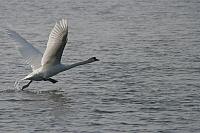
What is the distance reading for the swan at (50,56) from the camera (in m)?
14.5

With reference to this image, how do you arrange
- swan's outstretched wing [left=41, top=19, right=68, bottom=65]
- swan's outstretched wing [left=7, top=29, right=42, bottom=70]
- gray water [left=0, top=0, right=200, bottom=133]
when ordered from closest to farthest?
1. gray water [left=0, top=0, right=200, bottom=133]
2. swan's outstretched wing [left=41, top=19, right=68, bottom=65]
3. swan's outstretched wing [left=7, top=29, right=42, bottom=70]

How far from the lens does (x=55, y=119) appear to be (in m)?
13.0

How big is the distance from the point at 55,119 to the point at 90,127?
2.93 ft

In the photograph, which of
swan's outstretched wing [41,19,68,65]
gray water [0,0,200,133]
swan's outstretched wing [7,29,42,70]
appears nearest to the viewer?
gray water [0,0,200,133]

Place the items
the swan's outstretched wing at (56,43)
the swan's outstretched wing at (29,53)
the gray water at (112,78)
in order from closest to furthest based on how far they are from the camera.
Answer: the gray water at (112,78) → the swan's outstretched wing at (56,43) → the swan's outstretched wing at (29,53)

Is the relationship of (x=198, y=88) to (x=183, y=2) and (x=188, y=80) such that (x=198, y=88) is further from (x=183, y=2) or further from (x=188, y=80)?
(x=183, y=2)

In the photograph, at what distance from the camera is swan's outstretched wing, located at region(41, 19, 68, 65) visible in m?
14.4

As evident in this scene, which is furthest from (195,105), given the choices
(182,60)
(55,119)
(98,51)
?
(98,51)

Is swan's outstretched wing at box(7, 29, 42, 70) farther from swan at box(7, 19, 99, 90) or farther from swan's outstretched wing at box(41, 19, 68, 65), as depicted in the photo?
swan's outstretched wing at box(41, 19, 68, 65)

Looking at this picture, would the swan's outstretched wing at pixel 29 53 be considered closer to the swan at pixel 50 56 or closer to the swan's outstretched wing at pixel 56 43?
the swan at pixel 50 56

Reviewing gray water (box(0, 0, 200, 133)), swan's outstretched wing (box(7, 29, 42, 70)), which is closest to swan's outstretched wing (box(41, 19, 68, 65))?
swan's outstretched wing (box(7, 29, 42, 70))

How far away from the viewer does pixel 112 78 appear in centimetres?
1695

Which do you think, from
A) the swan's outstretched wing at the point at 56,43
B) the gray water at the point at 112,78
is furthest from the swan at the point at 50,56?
the gray water at the point at 112,78

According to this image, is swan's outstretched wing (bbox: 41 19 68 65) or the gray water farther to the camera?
swan's outstretched wing (bbox: 41 19 68 65)
